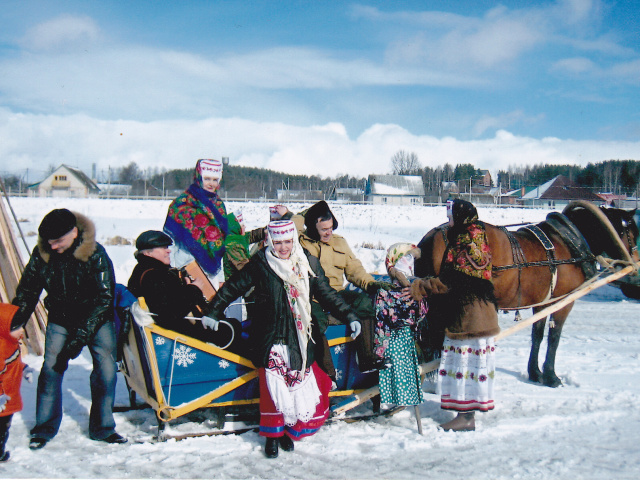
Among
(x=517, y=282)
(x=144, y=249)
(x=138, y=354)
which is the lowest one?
(x=138, y=354)

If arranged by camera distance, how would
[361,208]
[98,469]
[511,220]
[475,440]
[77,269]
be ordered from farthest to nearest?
[361,208] < [511,220] < [475,440] < [77,269] < [98,469]

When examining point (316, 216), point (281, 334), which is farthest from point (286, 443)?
point (316, 216)

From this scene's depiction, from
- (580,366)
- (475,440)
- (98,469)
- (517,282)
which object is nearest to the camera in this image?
(98,469)

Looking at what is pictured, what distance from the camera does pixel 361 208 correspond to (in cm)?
2997

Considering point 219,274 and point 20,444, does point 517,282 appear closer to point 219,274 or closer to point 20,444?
point 219,274

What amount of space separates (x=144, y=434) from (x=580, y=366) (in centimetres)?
475

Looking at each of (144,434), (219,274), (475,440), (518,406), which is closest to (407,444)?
(475,440)

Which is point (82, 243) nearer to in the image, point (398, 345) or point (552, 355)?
point (398, 345)

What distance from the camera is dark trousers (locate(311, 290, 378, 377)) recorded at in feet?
13.1

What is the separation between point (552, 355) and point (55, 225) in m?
4.86

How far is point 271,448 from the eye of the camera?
375 centimetres

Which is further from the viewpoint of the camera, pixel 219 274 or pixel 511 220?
pixel 511 220

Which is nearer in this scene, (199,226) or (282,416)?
(282,416)

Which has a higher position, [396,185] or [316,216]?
[396,185]
